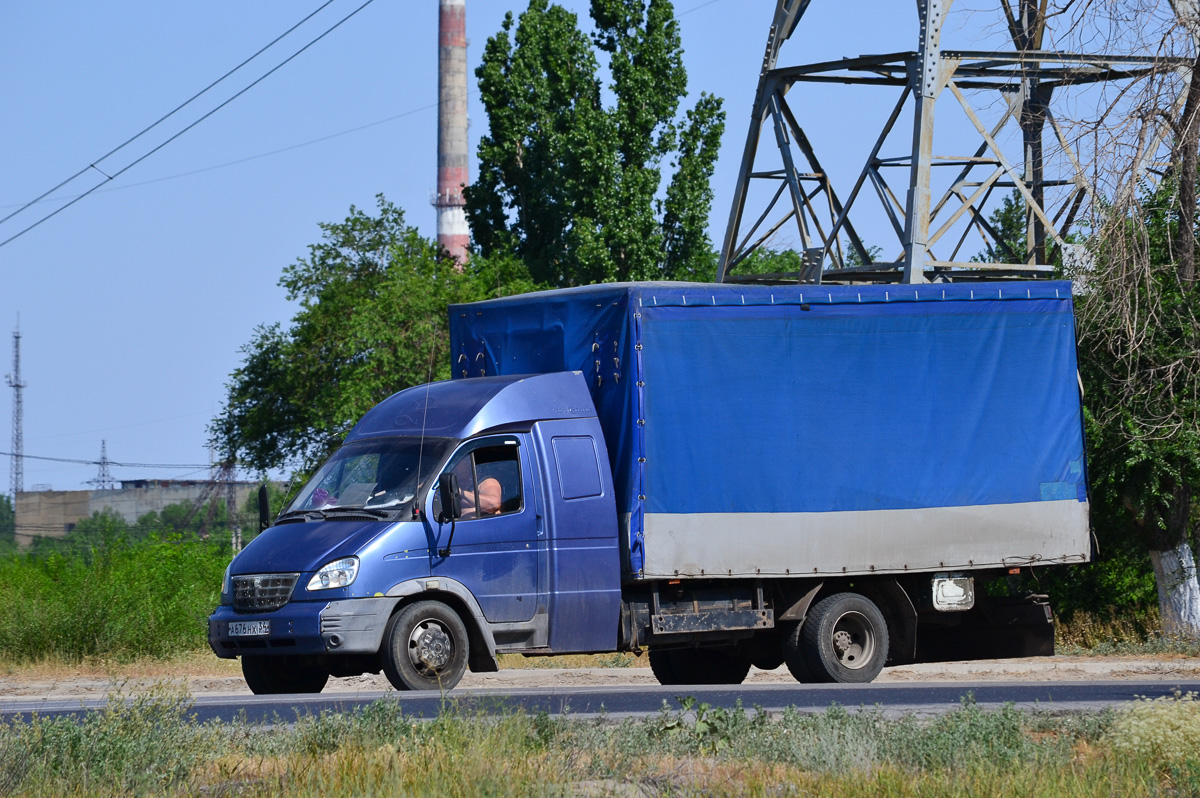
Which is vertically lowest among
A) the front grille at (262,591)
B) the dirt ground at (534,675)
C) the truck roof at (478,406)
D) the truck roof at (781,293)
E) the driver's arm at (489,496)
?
the dirt ground at (534,675)

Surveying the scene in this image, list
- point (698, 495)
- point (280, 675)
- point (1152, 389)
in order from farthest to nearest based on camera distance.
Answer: point (1152, 389) < point (280, 675) < point (698, 495)

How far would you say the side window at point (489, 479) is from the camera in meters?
12.1

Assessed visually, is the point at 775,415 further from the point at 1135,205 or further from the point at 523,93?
the point at 523,93

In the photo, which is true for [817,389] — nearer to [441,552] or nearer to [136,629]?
[441,552]

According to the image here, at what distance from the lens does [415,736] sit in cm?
782

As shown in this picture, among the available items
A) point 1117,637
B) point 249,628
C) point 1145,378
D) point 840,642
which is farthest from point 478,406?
point 1117,637

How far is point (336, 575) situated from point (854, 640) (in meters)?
4.82

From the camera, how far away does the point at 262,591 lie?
11672mm

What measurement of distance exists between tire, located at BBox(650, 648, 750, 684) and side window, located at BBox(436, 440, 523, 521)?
10.2 feet

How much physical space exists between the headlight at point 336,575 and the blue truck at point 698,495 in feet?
0.05

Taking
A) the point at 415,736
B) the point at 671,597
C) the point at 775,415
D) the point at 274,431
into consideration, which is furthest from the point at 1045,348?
the point at 274,431

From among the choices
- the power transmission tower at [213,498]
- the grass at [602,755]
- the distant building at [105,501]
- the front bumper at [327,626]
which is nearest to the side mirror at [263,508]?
the front bumper at [327,626]

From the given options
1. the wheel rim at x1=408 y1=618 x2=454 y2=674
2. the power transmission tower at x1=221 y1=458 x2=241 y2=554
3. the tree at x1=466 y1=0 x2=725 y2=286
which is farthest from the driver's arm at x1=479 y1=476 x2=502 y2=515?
the tree at x1=466 y1=0 x2=725 y2=286

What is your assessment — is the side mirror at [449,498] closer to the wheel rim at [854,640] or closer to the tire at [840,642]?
the tire at [840,642]
